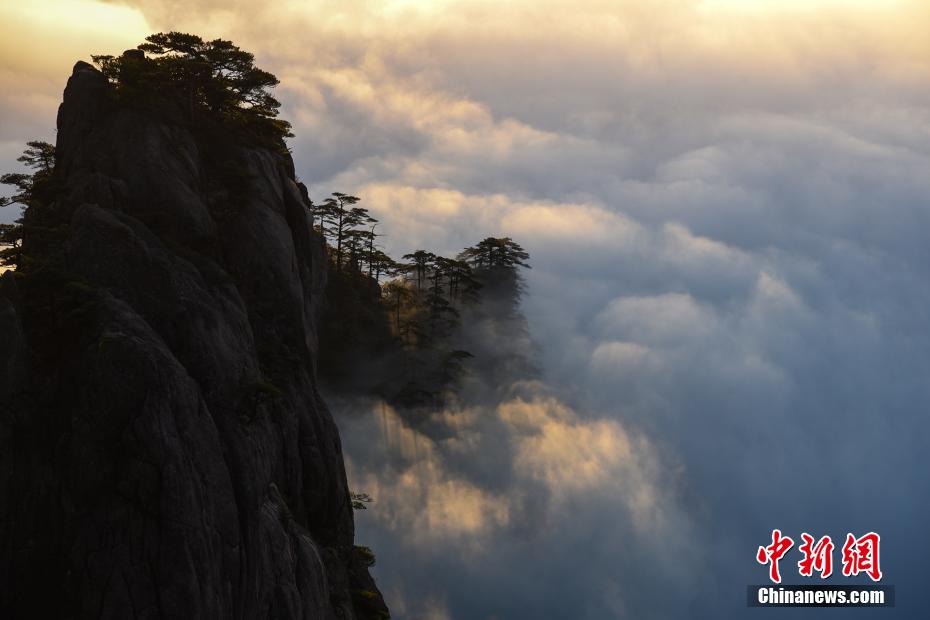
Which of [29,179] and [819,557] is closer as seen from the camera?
[29,179]

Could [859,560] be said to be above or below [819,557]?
above

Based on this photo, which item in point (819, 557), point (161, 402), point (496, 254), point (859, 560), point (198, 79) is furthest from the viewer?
point (819, 557)

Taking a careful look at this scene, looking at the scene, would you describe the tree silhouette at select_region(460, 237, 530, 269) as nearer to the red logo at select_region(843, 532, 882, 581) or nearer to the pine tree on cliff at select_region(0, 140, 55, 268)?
the red logo at select_region(843, 532, 882, 581)

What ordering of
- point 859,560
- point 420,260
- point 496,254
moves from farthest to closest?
1. point 859,560
2. point 496,254
3. point 420,260

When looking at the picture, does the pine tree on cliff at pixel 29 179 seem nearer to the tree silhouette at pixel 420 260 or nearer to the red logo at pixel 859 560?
the tree silhouette at pixel 420 260

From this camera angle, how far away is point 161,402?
86.5 ft

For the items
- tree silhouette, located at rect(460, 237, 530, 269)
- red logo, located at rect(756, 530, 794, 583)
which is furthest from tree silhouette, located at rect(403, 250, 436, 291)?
red logo, located at rect(756, 530, 794, 583)

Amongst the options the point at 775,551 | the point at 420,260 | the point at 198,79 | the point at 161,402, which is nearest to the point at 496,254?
the point at 420,260

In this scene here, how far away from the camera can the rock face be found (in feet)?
81.8

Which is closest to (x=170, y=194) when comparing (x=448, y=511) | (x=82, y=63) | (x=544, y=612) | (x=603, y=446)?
(x=82, y=63)

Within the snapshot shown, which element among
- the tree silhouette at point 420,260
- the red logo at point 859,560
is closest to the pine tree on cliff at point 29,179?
the tree silhouette at point 420,260

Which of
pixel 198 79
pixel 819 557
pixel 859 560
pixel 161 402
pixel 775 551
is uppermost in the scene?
pixel 198 79

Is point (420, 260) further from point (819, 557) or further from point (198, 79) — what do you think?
point (819, 557)

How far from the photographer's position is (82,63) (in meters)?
40.6
